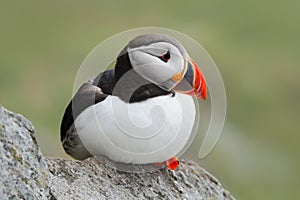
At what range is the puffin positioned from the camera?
6059 mm

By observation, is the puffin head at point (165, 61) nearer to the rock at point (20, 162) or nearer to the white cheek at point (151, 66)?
the white cheek at point (151, 66)

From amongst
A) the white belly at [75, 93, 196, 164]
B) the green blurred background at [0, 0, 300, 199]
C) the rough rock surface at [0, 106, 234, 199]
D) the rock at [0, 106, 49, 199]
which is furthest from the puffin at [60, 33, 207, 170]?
the green blurred background at [0, 0, 300, 199]

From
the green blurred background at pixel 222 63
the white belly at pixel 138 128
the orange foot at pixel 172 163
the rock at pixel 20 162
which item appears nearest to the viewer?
Result: the rock at pixel 20 162

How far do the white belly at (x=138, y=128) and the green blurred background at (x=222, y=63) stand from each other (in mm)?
9229

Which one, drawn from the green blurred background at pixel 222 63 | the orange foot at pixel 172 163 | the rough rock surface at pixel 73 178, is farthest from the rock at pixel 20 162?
the green blurred background at pixel 222 63

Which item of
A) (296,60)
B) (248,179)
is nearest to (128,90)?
(248,179)

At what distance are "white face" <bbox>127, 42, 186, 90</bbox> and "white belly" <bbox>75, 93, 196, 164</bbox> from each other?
7.3 inches

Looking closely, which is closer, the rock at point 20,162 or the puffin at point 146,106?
the rock at point 20,162

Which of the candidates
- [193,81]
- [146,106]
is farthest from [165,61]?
[146,106]

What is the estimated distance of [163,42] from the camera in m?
6.06

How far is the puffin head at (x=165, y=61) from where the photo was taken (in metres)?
6.07

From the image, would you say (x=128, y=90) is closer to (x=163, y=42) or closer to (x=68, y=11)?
(x=163, y=42)

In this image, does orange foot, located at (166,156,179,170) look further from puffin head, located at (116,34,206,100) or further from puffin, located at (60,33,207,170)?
puffin head, located at (116,34,206,100)

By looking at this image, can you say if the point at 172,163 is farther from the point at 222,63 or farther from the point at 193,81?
the point at 222,63
